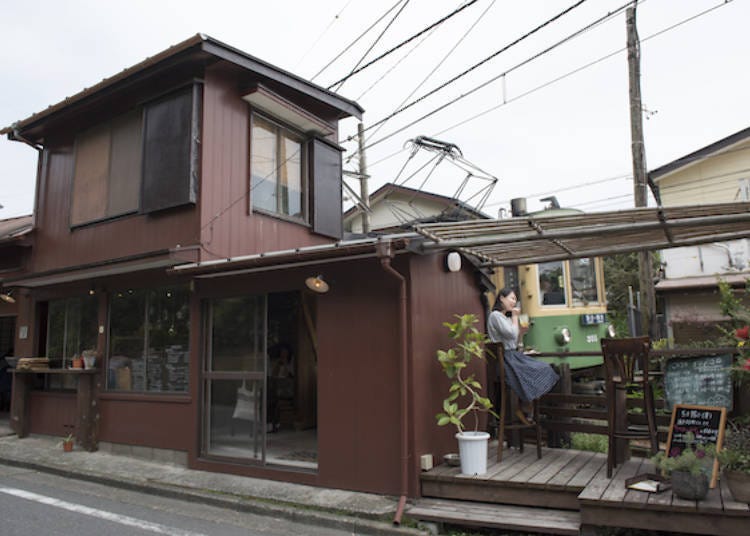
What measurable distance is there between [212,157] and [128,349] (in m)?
3.31

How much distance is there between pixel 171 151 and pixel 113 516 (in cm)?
484

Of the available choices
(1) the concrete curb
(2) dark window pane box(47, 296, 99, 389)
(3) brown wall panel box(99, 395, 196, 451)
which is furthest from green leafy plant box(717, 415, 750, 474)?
(2) dark window pane box(47, 296, 99, 389)

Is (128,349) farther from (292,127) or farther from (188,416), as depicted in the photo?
(292,127)

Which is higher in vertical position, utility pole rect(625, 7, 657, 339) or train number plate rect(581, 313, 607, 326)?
utility pole rect(625, 7, 657, 339)

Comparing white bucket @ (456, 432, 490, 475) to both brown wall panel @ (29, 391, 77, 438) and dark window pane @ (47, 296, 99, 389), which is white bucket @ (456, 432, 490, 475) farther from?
brown wall panel @ (29, 391, 77, 438)

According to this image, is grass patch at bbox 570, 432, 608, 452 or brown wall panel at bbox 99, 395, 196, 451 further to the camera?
brown wall panel at bbox 99, 395, 196, 451

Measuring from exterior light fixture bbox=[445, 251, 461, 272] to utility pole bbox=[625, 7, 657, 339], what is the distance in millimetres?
4633

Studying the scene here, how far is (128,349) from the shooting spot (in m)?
8.78

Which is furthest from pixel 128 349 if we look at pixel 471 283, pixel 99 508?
pixel 471 283

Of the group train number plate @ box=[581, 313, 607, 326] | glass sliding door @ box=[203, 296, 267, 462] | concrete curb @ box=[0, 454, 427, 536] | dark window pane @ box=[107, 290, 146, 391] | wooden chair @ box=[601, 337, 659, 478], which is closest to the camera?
concrete curb @ box=[0, 454, 427, 536]

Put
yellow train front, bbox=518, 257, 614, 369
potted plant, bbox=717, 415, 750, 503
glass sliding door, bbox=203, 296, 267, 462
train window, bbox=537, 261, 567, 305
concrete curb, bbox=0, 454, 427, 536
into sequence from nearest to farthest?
potted plant, bbox=717, 415, 750, 503
concrete curb, bbox=0, 454, 427, 536
glass sliding door, bbox=203, 296, 267, 462
yellow train front, bbox=518, 257, 614, 369
train window, bbox=537, 261, 567, 305

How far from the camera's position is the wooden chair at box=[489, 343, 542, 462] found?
613cm

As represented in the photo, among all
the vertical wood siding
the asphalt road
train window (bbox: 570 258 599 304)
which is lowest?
the asphalt road

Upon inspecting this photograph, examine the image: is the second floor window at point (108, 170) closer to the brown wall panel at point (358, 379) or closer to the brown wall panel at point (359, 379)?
the brown wall panel at point (358, 379)
